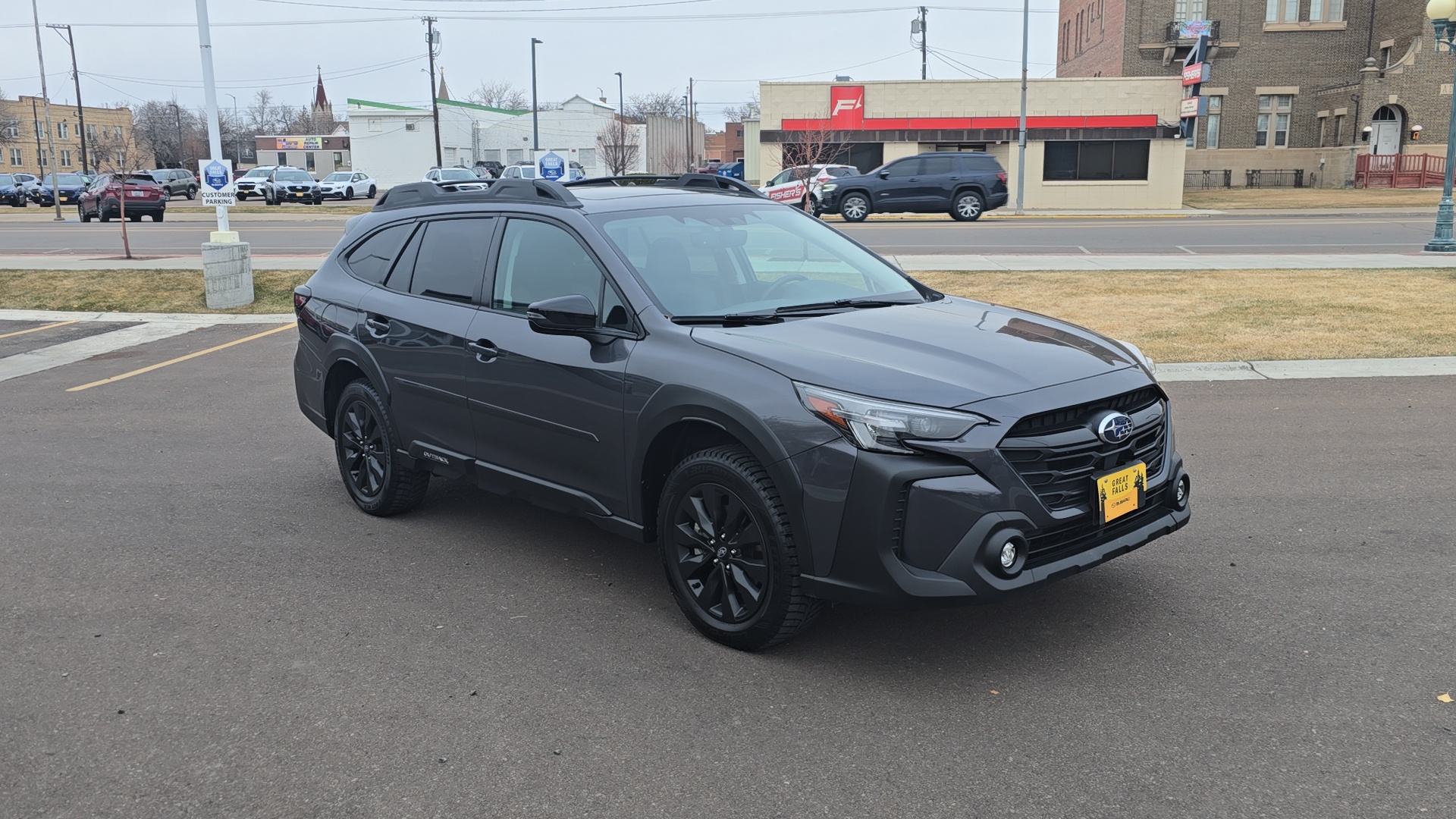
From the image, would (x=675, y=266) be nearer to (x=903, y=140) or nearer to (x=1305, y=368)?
(x=1305, y=368)

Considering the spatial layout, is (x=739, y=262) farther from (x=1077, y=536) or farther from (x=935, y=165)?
(x=935, y=165)

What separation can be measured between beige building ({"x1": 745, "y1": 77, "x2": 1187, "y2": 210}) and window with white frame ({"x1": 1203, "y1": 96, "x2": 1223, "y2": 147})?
40.8 ft

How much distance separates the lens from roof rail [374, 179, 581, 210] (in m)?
5.23

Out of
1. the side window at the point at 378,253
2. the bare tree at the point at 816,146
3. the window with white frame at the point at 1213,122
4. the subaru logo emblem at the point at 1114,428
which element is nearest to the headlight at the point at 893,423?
the subaru logo emblem at the point at 1114,428

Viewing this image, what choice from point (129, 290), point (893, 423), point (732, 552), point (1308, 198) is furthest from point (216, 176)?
point (1308, 198)

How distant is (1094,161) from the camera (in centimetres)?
4269

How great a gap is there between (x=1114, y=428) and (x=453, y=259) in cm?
326

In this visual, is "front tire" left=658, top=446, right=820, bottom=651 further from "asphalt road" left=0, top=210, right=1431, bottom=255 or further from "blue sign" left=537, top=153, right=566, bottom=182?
"blue sign" left=537, top=153, right=566, bottom=182

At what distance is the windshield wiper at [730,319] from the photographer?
452 centimetres

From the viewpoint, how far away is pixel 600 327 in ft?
15.3

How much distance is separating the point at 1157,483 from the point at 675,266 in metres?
2.14

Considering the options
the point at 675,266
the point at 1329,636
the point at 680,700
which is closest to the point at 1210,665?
the point at 1329,636

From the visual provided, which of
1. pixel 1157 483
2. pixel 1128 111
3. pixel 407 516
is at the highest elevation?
pixel 1128 111

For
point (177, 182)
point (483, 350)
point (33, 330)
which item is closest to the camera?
point (483, 350)
